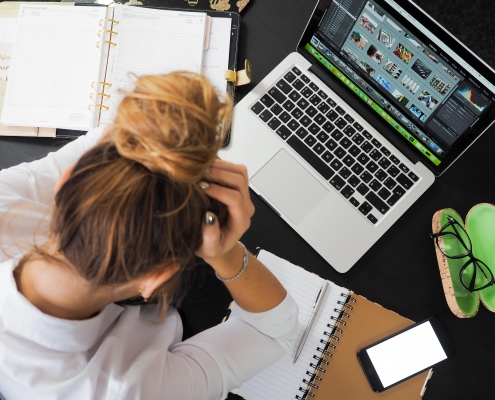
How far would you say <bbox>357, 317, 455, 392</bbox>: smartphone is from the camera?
2.37 feet

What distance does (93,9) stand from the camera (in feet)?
2.66

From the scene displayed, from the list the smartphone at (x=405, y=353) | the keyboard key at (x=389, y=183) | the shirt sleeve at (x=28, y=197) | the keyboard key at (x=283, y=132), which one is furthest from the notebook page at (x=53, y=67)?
the smartphone at (x=405, y=353)

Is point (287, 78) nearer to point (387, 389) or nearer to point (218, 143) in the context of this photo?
point (218, 143)

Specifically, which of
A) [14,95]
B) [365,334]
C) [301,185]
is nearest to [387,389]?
[365,334]

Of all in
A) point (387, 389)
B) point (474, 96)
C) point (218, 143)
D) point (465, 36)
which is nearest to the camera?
point (218, 143)

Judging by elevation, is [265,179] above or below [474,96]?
below

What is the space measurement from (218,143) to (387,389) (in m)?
0.57

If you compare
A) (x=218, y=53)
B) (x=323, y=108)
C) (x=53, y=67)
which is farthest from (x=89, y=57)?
(x=323, y=108)

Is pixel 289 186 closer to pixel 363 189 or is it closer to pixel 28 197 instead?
pixel 363 189

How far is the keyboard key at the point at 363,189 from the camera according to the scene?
775mm

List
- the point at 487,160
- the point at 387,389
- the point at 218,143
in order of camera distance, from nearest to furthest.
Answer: the point at 218,143
the point at 387,389
the point at 487,160

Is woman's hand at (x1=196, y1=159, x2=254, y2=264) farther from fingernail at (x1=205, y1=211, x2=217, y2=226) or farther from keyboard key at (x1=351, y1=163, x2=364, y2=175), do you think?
keyboard key at (x1=351, y1=163, x2=364, y2=175)

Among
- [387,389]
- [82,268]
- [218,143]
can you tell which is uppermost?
[218,143]

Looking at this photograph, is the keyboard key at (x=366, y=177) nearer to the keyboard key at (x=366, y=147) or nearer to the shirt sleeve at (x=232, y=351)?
the keyboard key at (x=366, y=147)
